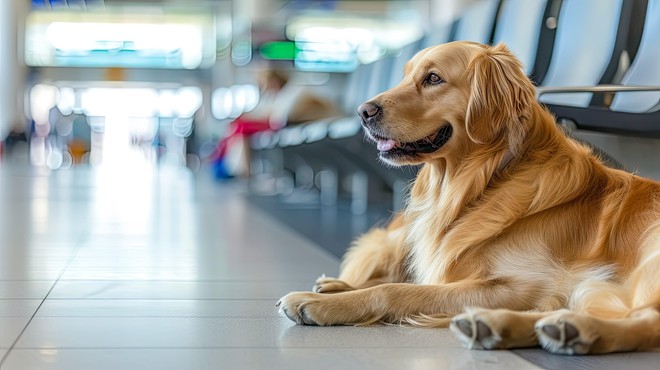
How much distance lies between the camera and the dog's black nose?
8.24 ft

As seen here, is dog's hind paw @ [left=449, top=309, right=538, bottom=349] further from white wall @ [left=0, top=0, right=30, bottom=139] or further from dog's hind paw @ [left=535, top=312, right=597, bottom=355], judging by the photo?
white wall @ [left=0, top=0, right=30, bottom=139]

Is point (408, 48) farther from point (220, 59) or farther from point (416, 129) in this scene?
point (220, 59)

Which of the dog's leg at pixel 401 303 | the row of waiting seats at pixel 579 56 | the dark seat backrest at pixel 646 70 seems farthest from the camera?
the dark seat backrest at pixel 646 70

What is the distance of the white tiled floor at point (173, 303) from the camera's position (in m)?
1.87

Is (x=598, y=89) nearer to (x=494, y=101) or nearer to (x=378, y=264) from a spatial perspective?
(x=494, y=101)

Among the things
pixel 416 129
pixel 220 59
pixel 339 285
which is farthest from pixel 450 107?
pixel 220 59

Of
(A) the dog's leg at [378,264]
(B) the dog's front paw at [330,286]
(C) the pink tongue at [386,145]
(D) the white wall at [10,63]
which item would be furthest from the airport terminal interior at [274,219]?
(D) the white wall at [10,63]

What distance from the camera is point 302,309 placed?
222 cm

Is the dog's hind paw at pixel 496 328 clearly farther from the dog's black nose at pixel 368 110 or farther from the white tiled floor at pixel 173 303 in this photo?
the dog's black nose at pixel 368 110

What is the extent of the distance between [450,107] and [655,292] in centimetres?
80

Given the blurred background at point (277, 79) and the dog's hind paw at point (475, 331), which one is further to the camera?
the blurred background at point (277, 79)

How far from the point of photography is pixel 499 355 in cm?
188

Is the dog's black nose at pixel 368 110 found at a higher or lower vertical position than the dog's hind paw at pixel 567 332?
higher

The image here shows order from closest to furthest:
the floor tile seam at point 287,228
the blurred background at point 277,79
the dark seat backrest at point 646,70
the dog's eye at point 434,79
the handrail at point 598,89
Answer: the dog's eye at point 434,79, the handrail at point 598,89, the dark seat backrest at point 646,70, the blurred background at point 277,79, the floor tile seam at point 287,228
